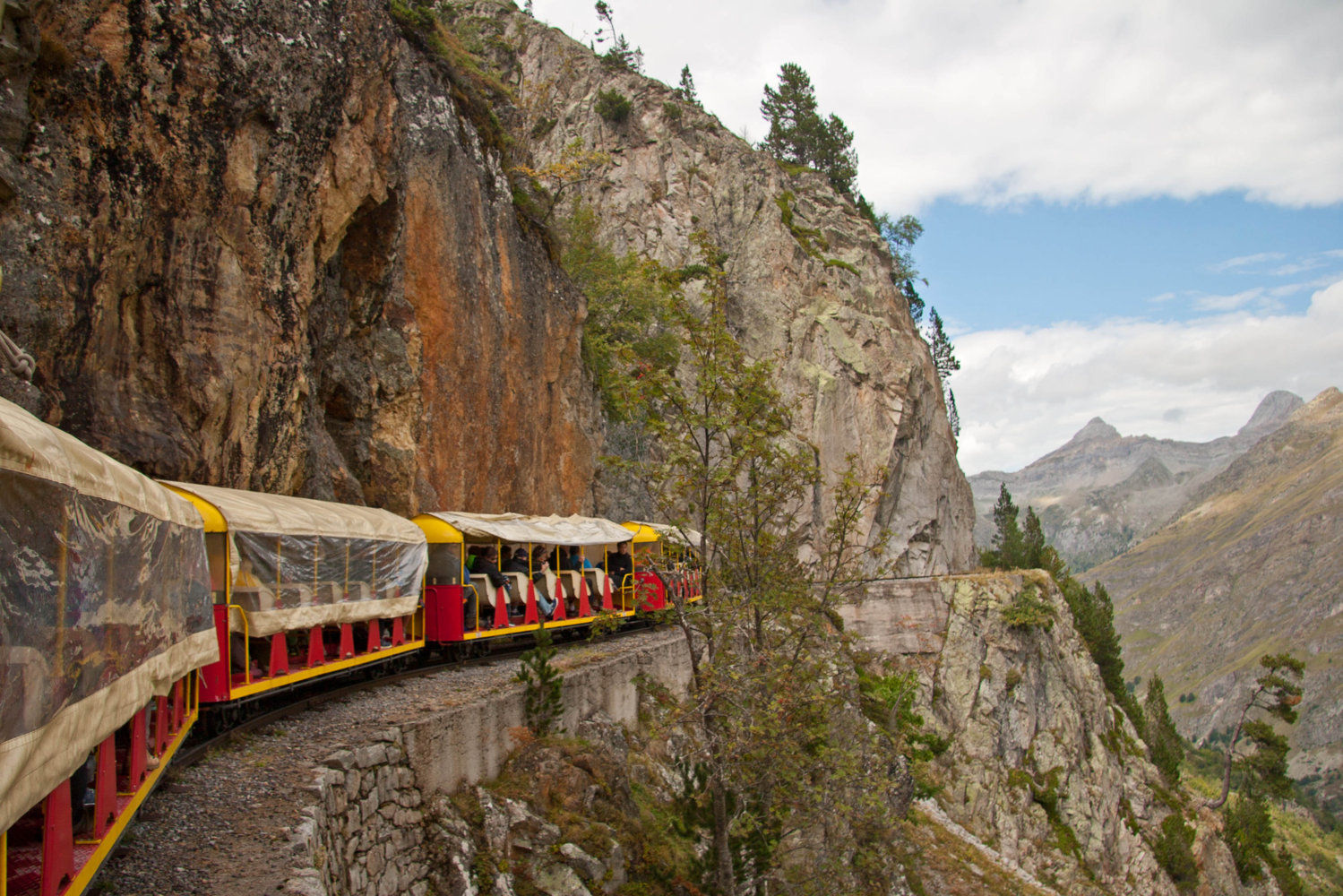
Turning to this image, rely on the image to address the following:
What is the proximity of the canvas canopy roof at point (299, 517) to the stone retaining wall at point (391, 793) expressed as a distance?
2.94 m

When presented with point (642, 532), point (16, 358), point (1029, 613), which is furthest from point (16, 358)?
point (1029, 613)

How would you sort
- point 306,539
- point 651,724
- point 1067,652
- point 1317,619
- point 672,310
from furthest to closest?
point 1317,619 < point 1067,652 < point 651,724 < point 672,310 < point 306,539

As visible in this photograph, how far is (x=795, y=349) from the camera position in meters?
50.7

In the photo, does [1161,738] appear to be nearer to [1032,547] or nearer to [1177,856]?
[1032,547]

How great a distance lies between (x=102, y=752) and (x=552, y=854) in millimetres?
5884

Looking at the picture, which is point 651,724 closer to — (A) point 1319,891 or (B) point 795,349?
(B) point 795,349

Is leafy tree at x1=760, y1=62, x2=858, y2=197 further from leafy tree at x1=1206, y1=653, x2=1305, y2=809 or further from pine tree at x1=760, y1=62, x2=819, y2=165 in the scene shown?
leafy tree at x1=1206, y1=653, x2=1305, y2=809

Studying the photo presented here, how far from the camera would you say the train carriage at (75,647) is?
3793mm

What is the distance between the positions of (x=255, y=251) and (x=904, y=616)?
32.9 meters

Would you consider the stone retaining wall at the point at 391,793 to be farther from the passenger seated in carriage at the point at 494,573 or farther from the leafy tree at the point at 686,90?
the leafy tree at the point at 686,90

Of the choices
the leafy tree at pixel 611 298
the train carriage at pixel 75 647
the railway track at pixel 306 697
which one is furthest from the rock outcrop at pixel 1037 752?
the train carriage at pixel 75 647

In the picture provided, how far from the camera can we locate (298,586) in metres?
10.7

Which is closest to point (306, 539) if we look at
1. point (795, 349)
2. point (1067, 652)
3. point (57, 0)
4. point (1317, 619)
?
point (57, 0)

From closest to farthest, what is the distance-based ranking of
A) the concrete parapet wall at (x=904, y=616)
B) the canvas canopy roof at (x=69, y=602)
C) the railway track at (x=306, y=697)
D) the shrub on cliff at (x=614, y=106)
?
the canvas canopy roof at (x=69, y=602), the railway track at (x=306, y=697), the concrete parapet wall at (x=904, y=616), the shrub on cliff at (x=614, y=106)
